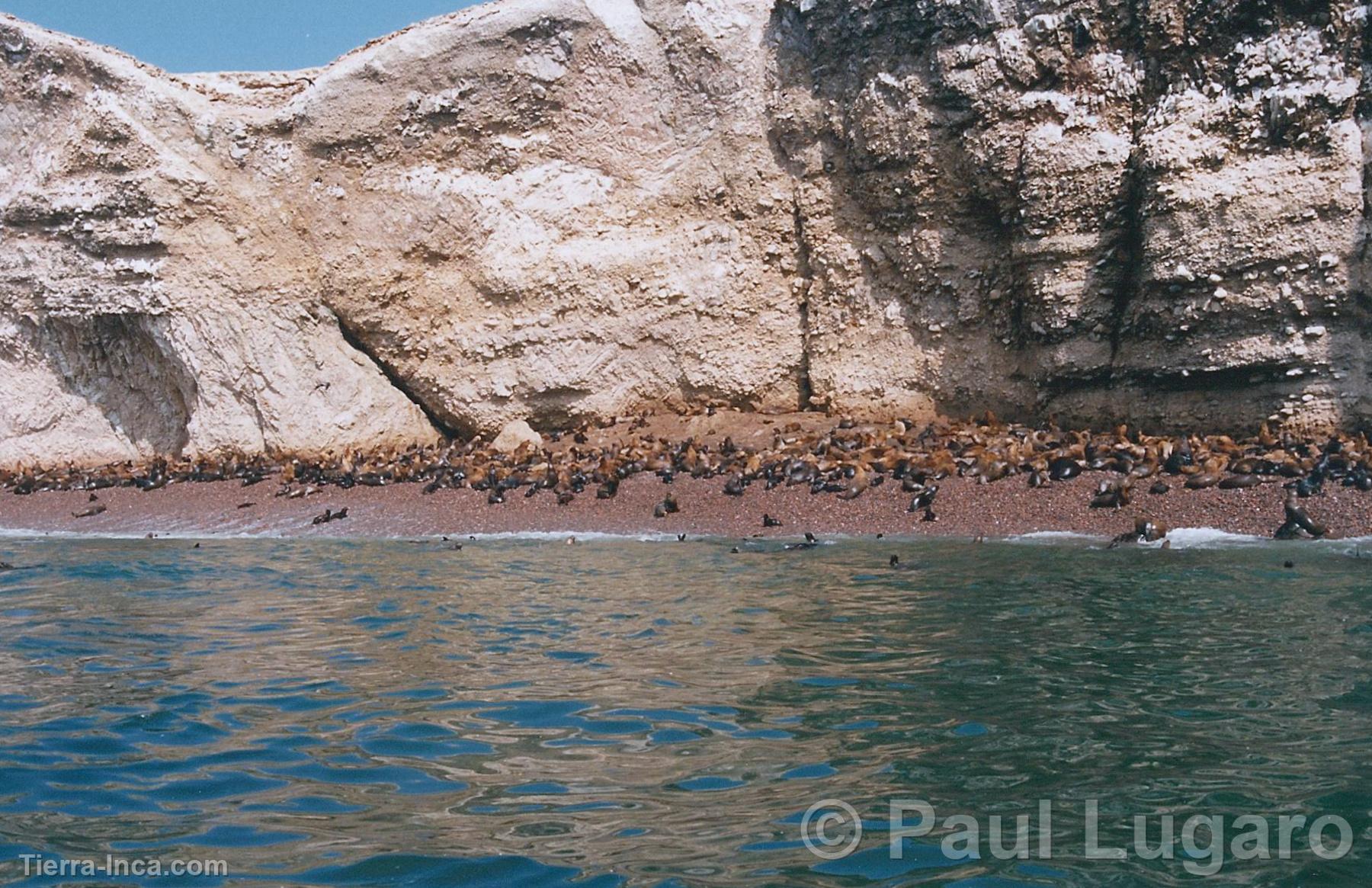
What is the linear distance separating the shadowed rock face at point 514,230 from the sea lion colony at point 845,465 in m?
1.57

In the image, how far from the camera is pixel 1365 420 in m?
15.6

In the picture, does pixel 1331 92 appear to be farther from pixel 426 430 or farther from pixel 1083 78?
pixel 426 430

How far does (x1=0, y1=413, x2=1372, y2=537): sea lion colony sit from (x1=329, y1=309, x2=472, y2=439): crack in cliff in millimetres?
1311

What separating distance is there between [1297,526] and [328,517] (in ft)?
41.0

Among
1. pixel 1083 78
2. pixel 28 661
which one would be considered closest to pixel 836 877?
pixel 28 661

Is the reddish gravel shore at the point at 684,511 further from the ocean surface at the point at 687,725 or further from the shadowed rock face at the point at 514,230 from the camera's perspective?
the shadowed rock face at the point at 514,230

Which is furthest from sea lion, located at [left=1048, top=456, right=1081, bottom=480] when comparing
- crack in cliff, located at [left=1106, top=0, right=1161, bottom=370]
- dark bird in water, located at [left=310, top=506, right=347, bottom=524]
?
dark bird in water, located at [left=310, top=506, right=347, bottom=524]

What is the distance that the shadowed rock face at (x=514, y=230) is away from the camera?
19750 millimetres

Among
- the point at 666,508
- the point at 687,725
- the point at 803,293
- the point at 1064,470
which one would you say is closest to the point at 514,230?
the point at 803,293

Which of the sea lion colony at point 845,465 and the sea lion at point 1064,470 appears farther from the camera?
the sea lion at point 1064,470

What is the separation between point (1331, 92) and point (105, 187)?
2055 cm

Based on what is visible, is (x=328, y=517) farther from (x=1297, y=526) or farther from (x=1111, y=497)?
(x=1297, y=526)

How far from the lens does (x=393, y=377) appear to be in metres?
23.1

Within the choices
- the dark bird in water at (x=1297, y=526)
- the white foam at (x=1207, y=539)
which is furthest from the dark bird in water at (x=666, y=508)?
the dark bird in water at (x=1297, y=526)
